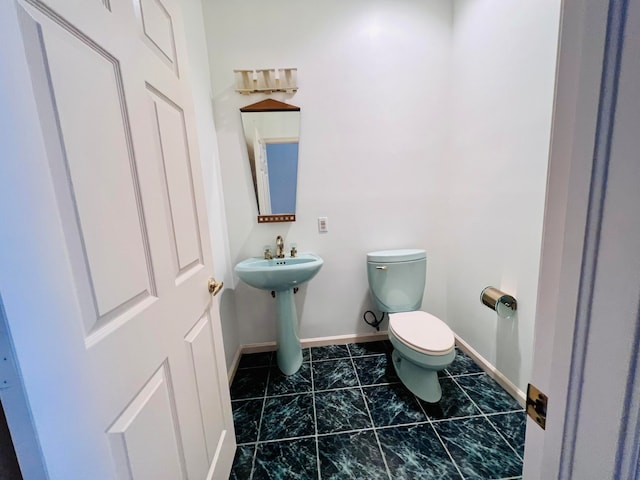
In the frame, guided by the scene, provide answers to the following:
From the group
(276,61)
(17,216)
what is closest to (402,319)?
(17,216)

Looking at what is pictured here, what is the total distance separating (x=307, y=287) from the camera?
1971 mm

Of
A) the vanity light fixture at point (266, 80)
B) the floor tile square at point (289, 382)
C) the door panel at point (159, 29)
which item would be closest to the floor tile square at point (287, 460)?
the floor tile square at point (289, 382)

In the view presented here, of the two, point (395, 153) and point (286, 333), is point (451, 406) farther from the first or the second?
point (395, 153)

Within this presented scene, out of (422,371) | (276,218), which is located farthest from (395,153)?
(422,371)

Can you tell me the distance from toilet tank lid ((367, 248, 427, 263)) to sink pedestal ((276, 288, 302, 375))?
2.16 ft

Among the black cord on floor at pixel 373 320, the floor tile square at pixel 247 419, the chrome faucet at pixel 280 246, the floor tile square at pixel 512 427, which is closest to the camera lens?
the floor tile square at pixel 512 427

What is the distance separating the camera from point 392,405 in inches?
57.0

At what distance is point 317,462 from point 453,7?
2.92m

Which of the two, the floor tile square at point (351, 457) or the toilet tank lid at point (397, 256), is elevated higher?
the toilet tank lid at point (397, 256)

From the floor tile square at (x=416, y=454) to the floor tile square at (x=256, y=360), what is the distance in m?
0.95

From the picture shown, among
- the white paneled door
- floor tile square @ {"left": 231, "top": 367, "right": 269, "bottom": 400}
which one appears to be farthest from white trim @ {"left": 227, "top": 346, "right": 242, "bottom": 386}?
the white paneled door

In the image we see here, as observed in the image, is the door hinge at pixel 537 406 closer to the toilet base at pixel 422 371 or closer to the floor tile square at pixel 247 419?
the toilet base at pixel 422 371

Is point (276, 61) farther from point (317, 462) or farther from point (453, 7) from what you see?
point (317, 462)

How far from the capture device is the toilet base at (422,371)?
1.33 metres
